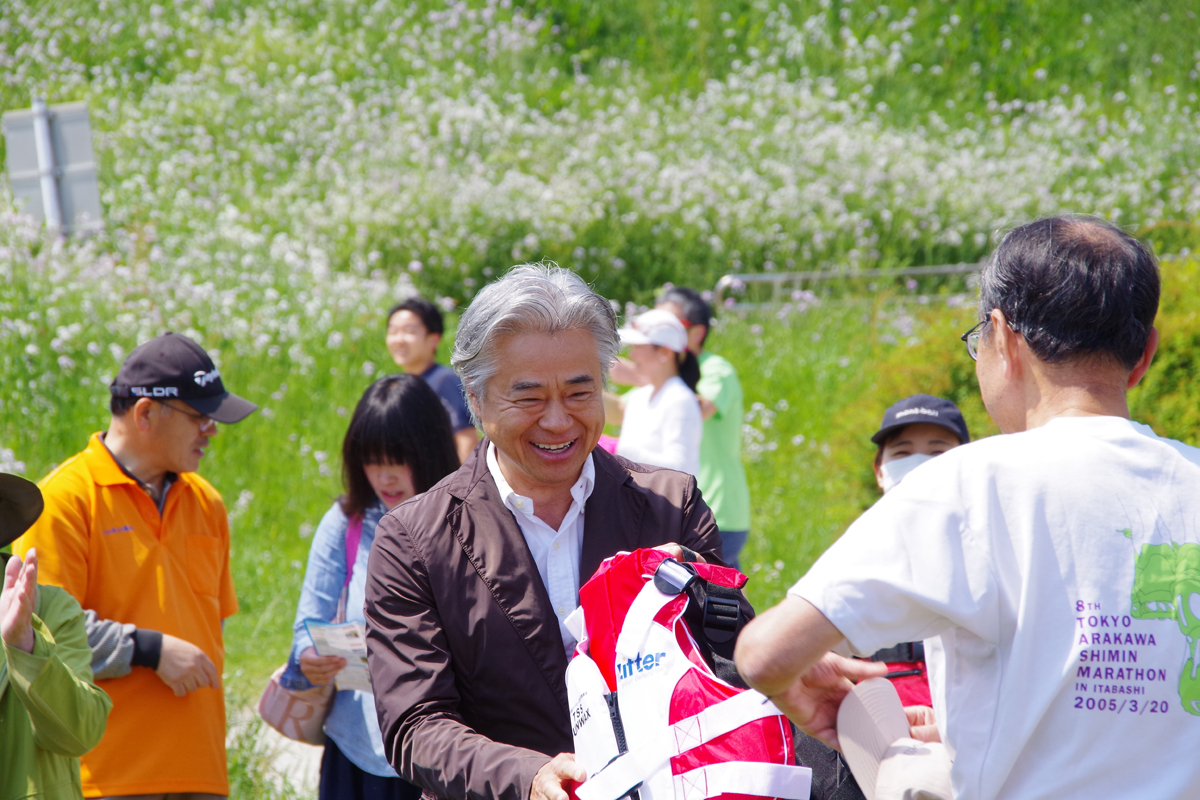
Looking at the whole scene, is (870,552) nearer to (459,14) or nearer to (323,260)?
(323,260)

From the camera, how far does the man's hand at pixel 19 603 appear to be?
2.46 metres

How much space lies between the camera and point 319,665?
334cm

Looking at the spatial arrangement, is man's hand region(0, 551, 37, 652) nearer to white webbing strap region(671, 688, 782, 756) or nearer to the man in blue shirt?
white webbing strap region(671, 688, 782, 756)

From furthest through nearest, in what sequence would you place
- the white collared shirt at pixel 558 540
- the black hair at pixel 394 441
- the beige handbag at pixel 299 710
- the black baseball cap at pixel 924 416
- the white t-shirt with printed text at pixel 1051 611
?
the black baseball cap at pixel 924 416 < the black hair at pixel 394 441 < the beige handbag at pixel 299 710 < the white collared shirt at pixel 558 540 < the white t-shirt with printed text at pixel 1051 611

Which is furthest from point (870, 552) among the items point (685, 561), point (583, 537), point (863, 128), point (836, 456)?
point (863, 128)

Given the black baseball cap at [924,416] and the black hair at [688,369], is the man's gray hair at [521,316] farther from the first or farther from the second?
the black hair at [688,369]

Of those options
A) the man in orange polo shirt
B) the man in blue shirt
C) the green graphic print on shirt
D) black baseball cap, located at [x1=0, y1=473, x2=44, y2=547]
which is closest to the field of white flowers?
the man in blue shirt

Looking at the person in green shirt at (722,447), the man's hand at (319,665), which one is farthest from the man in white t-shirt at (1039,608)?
the person in green shirt at (722,447)

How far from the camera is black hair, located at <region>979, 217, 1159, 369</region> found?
1.64 m

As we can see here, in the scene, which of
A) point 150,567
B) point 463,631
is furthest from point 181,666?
point 463,631

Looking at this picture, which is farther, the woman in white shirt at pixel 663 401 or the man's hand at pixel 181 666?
the woman in white shirt at pixel 663 401

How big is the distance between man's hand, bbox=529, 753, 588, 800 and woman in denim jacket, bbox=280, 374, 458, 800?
1.48 metres

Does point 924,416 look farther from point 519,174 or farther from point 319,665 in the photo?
point 519,174

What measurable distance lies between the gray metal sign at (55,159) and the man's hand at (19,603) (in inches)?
269
